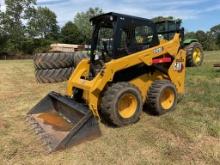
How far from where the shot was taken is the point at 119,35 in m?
6.39

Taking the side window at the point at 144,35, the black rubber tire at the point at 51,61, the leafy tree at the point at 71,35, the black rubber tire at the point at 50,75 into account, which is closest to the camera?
the side window at the point at 144,35

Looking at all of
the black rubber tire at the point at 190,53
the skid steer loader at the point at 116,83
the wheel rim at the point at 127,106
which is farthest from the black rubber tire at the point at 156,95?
the black rubber tire at the point at 190,53

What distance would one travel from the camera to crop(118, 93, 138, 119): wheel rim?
6.15 metres

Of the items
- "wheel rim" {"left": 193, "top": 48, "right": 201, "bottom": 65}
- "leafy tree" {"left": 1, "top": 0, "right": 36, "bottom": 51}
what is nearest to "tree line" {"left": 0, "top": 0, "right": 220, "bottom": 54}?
"leafy tree" {"left": 1, "top": 0, "right": 36, "bottom": 51}

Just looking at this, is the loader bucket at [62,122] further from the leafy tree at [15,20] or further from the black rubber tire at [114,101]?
the leafy tree at [15,20]

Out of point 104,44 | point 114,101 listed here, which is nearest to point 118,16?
point 104,44

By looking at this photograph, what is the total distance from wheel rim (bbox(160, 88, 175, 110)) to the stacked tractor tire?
18.0ft

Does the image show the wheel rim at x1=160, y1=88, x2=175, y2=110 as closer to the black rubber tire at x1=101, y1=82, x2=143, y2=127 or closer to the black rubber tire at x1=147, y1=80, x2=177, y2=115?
the black rubber tire at x1=147, y1=80, x2=177, y2=115

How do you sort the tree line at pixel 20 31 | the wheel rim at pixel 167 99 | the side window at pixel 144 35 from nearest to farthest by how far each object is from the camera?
the side window at pixel 144 35 < the wheel rim at pixel 167 99 < the tree line at pixel 20 31

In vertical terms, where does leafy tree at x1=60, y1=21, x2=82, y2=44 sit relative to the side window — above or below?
above

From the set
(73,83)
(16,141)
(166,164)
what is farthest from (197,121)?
(16,141)

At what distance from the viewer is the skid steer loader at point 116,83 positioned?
5914mm

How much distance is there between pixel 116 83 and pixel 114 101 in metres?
0.42

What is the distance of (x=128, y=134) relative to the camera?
228 inches
